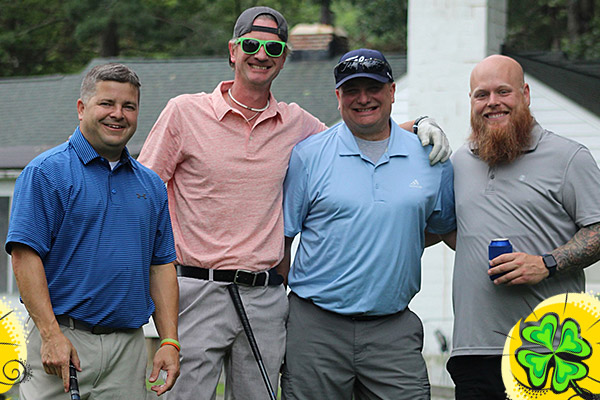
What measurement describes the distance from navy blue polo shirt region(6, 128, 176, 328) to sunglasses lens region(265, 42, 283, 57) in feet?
3.61

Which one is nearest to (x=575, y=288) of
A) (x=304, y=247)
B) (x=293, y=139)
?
(x=304, y=247)

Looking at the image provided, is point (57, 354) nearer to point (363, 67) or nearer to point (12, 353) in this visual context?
point (12, 353)

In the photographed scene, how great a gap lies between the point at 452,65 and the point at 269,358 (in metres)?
6.79

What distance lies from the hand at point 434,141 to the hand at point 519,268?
697 mm

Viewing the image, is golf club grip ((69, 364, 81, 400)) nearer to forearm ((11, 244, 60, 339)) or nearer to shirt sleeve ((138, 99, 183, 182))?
forearm ((11, 244, 60, 339))

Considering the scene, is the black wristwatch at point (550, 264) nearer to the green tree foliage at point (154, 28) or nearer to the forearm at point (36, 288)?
the forearm at point (36, 288)

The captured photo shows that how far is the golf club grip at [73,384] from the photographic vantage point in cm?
353

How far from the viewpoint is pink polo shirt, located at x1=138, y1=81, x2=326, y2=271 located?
4398mm

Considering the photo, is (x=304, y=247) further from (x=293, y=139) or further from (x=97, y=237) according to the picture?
(x=97, y=237)

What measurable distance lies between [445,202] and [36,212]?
2.07 m

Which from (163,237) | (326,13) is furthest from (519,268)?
(326,13)

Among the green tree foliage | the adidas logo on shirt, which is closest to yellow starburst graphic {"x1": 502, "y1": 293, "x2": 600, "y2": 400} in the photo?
the adidas logo on shirt

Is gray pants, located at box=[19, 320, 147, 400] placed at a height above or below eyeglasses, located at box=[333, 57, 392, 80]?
below

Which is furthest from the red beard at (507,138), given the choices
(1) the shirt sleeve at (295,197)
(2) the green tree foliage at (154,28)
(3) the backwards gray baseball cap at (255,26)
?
(2) the green tree foliage at (154,28)
